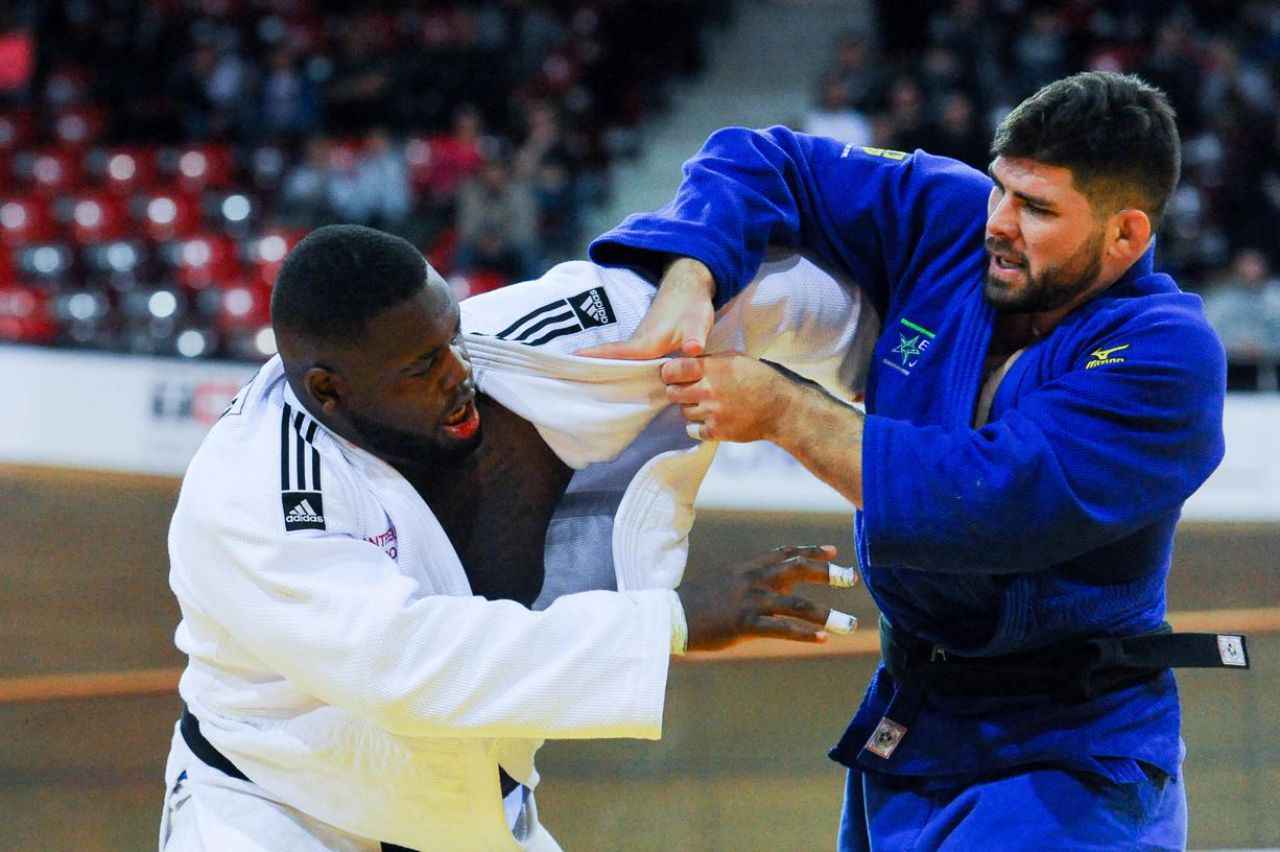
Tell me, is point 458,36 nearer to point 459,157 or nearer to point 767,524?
point 459,157

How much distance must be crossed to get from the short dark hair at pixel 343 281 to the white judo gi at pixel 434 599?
A: 163mm

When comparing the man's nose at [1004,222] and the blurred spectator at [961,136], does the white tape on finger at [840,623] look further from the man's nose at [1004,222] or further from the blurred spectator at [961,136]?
the blurred spectator at [961,136]

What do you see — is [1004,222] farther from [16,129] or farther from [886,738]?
[16,129]

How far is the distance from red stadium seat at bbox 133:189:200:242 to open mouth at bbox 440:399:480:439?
737 centimetres

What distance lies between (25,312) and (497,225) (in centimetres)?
259

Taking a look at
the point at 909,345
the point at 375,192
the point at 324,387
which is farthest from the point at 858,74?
the point at 324,387

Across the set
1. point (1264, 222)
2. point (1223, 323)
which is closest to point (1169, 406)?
point (1223, 323)

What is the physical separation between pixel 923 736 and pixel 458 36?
29.5 ft

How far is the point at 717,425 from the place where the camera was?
200 centimetres

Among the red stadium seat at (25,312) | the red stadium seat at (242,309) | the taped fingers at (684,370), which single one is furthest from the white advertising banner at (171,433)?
the taped fingers at (684,370)

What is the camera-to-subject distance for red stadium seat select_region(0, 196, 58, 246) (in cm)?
887

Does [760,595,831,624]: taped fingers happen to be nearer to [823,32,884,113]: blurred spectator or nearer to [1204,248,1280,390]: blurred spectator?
[1204,248,1280,390]: blurred spectator

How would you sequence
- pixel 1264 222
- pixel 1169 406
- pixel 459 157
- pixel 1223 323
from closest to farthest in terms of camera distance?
1. pixel 1169 406
2. pixel 1223 323
3. pixel 1264 222
4. pixel 459 157

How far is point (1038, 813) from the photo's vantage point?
1991 millimetres
